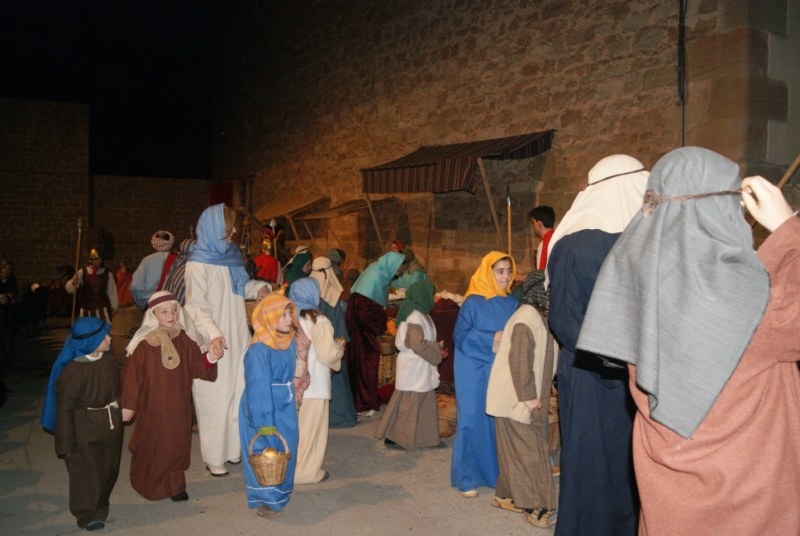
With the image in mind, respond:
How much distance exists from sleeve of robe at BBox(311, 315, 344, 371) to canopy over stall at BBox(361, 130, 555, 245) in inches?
141

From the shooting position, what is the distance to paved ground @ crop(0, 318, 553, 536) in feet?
12.8

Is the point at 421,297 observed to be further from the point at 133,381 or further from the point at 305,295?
the point at 133,381

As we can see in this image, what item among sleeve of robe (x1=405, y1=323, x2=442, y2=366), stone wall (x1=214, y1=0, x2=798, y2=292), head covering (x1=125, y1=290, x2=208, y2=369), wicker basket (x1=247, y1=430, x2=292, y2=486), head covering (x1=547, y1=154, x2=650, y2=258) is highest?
stone wall (x1=214, y1=0, x2=798, y2=292)

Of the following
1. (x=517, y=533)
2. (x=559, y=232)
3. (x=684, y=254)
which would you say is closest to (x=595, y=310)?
(x=684, y=254)

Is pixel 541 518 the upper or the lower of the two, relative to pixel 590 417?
lower

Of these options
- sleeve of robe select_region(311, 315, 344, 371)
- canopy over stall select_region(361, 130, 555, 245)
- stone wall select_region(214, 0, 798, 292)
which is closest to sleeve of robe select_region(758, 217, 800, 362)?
sleeve of robe select_region(311, 315, 344, 371)

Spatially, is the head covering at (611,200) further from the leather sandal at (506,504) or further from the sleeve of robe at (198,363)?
the sleeve of robe at (198,363)

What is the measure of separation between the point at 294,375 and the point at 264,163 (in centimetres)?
1267

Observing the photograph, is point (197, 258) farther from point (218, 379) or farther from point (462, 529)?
point (462, 529)

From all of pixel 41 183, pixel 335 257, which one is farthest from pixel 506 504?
pixel 41 183

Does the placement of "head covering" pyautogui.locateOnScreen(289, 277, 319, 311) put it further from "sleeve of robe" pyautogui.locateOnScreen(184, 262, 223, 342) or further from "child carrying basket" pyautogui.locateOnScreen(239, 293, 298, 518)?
"child carrying basket" pyautogui.locateOnScreen(239, 293, 298, 518)

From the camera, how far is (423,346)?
17.0ft

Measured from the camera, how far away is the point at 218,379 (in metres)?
4.82

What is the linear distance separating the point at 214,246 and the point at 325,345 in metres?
1.04
